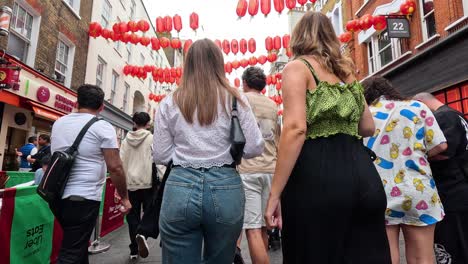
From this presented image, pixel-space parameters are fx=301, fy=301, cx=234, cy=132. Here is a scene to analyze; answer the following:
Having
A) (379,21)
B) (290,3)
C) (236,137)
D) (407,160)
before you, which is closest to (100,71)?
(290,3)

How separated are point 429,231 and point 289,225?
1.36 metres

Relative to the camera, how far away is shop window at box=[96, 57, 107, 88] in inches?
581

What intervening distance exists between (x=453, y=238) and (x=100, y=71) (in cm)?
1568

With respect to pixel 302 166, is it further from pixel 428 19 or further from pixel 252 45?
pixel 428 19

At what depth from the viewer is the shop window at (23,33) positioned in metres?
9.16

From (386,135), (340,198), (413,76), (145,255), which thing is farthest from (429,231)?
(413,76)

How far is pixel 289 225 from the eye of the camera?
147cm

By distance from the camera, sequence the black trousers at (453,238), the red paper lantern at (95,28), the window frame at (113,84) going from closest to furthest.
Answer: the black trousers at (453,238) < the red paper lantern at (95,28) < the window frame at (113,84)

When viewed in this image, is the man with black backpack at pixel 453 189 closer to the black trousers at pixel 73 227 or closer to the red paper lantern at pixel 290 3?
the black trousers at pixel 73 227

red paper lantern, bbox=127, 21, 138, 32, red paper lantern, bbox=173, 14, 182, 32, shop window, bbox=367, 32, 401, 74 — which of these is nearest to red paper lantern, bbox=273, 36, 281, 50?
red paper lantern, bbox=173, 14, 182, 32

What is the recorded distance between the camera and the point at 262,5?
8148mm

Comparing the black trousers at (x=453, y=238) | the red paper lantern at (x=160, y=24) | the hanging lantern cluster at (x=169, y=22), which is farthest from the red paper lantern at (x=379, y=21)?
the black trousers at (x=453, y=238)

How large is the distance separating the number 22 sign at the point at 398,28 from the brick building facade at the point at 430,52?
0.50 meters

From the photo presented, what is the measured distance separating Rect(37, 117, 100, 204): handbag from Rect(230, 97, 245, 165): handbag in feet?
4.54
